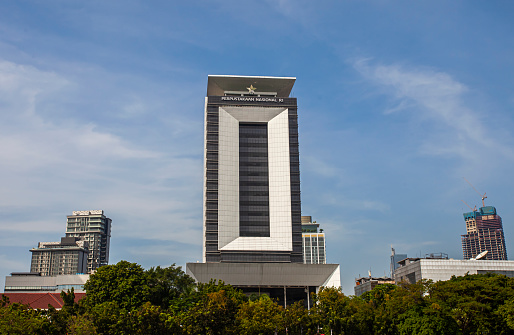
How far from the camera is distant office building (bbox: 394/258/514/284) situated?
538ft

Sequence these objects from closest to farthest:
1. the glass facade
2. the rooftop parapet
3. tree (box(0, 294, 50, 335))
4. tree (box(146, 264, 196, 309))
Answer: tree (box(0, 294, 50, 335))
tree (box(146, 264, 196, 309))
the glass facade
the rooftop parapet

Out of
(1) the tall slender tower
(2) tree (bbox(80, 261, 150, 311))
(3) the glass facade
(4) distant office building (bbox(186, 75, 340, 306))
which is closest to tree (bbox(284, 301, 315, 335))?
(2) tree (bbox(80, 261, 150, 311))

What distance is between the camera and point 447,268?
542ft

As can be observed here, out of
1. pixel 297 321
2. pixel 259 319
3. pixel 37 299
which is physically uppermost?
pixel 37 299

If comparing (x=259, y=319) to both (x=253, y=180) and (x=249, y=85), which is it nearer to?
(x=253, y=180)

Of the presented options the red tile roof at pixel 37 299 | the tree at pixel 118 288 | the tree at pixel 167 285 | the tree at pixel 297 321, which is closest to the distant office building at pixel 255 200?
the red tile roof at pixel 37 299

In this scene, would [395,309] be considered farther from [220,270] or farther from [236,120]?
[236,120]

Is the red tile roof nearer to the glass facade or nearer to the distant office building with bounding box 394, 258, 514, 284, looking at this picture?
the glass facade

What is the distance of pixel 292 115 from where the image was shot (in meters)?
156

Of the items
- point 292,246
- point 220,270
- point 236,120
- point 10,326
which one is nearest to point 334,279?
point 292,246

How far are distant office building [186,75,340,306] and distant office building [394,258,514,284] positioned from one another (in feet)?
125

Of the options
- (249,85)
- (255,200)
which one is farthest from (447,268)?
(249,85)

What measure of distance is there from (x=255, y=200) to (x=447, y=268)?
224ft

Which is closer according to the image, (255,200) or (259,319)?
(259,319)
